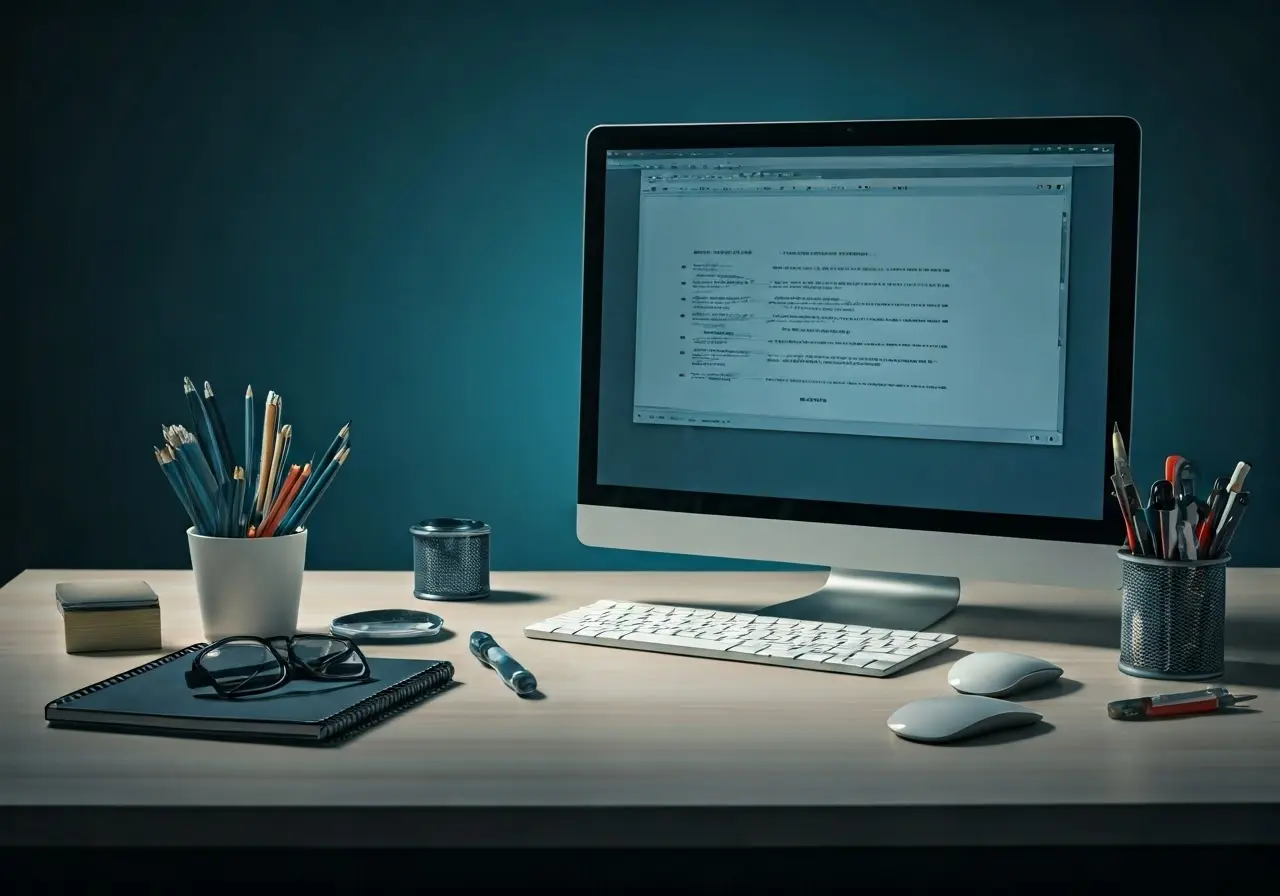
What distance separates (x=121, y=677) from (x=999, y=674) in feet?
Answer: 2.18

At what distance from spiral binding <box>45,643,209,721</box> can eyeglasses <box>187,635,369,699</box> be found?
0.05 m

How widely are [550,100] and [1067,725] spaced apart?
1096 mm

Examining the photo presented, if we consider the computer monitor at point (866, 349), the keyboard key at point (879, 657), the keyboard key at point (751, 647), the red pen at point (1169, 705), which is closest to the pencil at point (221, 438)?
the computer monitor at point (866, 349)

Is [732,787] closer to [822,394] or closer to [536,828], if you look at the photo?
[536,828]

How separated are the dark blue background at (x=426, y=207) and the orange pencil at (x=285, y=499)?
1.80 feet

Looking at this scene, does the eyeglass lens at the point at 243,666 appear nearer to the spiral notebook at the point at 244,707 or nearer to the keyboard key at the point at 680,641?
the spiral notebook at the point at 244,707

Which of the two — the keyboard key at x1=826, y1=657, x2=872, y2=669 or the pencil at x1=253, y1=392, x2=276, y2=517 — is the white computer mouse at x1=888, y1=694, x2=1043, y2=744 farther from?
the pencil at x1=253, y1=392, x2=276, y2=517

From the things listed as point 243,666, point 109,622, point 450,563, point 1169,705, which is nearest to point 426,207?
point 450,563

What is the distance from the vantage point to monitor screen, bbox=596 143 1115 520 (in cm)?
118

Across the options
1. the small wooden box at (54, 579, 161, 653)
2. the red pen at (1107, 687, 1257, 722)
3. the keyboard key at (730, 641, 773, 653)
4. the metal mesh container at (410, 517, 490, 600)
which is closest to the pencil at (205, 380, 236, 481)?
the small wooden box at (54, 579, 161, 653)

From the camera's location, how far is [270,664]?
3.22ft

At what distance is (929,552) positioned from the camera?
122 cm

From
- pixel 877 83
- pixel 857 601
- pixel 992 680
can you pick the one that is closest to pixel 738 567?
pixel 857 601

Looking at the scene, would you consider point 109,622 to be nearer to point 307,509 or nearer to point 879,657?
point 307,509
